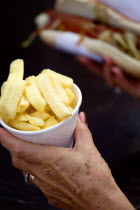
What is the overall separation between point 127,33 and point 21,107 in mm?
1543

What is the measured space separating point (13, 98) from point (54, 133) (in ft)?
0.50

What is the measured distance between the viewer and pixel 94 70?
92.5 inches

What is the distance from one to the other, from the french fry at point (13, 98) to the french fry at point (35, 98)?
22mm

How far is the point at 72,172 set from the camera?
87 centimetres

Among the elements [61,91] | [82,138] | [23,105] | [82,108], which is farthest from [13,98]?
[82,108]

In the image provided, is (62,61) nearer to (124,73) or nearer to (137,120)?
(124,73)

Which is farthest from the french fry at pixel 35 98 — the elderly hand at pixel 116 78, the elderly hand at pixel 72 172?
the elderly hand at pixel 116 78

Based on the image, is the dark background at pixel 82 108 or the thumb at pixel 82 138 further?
the dark background at pixel 82 108

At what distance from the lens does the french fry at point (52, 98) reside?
2.61 ft

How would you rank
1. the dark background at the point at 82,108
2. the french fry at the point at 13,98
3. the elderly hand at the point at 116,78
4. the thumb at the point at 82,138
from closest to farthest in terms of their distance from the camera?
the french fry at the point at 13,98 → the thumb at the point at 82,138 → the dark background at the point at 82,108 → the elderly hand at the point at 116,78

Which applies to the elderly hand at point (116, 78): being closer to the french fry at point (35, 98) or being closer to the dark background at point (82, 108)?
the dark background at point (82, 108)

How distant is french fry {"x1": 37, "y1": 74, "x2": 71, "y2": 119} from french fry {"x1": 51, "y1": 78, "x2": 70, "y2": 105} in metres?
0.02

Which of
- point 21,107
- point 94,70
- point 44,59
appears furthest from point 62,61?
point 21,107

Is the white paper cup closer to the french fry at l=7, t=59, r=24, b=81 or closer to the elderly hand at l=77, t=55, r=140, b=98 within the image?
the french fry at l=7, t=59, r=24, b=81
